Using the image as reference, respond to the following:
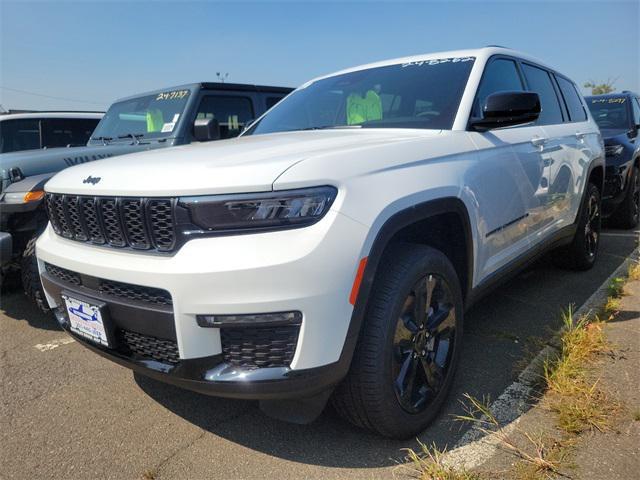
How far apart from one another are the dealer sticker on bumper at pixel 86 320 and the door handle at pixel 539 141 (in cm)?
268

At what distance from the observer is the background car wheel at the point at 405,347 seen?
1.85 m

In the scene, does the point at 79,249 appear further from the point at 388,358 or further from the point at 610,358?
the point at 610,358

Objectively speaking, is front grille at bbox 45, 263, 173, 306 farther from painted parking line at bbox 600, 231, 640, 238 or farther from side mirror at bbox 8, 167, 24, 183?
painted parking line at bbox 600, 231, 640, 238

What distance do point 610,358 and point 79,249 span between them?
9.08 ft

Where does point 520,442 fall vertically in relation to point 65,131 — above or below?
below

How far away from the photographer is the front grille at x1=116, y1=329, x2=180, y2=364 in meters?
1.80

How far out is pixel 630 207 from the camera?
245 inches

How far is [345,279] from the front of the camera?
5.47 feet

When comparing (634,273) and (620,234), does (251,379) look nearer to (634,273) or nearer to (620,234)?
(634,273)

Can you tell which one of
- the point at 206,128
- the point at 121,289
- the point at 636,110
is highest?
the point at 206,128

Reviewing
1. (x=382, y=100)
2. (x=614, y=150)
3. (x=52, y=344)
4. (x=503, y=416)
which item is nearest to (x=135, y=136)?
(x=52, y=344)

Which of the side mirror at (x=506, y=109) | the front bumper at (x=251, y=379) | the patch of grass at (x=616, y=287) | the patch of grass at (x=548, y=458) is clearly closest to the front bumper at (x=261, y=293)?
the front bumper at (x=251, y=379)

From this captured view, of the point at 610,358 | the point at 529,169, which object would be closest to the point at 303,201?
the point at 529,169

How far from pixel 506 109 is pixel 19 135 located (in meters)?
5.71
